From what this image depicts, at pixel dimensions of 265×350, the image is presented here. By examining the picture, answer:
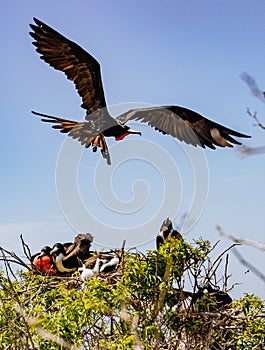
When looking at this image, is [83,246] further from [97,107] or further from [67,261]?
[97,107]

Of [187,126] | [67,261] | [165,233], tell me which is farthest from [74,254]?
[187,126]

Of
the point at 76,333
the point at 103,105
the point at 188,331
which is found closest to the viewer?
the point at 76,333

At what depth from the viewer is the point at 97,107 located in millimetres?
3447

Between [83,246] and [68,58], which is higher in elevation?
[68,58]

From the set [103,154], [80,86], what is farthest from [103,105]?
[103,154]

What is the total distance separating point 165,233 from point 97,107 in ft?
2.88

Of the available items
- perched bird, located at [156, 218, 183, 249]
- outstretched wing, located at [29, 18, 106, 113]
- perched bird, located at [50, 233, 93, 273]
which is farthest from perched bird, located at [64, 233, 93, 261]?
outstretched wing, located at [29, 18, 106, 113]

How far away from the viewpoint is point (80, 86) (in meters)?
3.54

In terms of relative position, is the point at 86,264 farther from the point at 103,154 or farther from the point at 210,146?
the point at 210,146

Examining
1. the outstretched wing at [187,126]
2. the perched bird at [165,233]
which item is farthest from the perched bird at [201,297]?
the outstretched wing at [187,126]

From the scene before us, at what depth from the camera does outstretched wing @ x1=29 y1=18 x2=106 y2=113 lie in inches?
139

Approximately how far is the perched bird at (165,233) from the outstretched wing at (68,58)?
949 millimetres

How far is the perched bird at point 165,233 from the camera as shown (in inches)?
128

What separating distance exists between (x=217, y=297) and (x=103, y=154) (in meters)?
1.06
